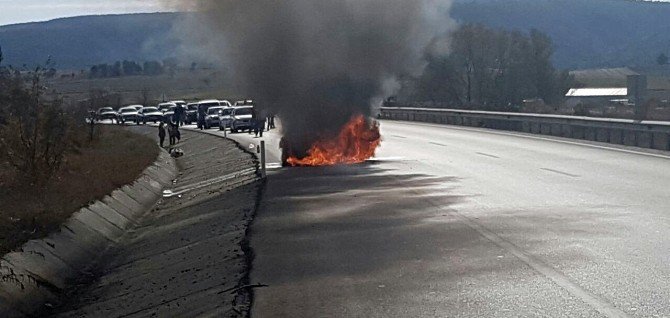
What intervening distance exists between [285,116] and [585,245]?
16855 millimetres

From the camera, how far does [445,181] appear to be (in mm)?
22438

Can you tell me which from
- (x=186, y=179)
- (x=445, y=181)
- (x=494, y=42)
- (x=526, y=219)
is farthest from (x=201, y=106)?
(x=526, y=219)

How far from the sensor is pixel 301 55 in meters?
28.8

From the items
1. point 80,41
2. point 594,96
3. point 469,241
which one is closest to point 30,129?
point 469,241

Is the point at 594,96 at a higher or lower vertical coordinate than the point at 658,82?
lower

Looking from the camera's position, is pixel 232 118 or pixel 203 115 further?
pixel 203 115

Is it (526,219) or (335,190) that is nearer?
(526,219)

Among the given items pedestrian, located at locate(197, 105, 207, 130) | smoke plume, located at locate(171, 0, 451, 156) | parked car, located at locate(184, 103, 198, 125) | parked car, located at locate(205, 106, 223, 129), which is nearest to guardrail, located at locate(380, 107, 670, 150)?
smoke plume, located at locate(171, 0, 451, 156)

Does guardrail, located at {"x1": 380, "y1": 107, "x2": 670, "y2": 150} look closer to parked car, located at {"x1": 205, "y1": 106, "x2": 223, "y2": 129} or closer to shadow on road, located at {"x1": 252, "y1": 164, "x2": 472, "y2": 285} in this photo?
shadow on road, located at {"x1": 252, "y1": 164, "x2": 472, "y2": 285}

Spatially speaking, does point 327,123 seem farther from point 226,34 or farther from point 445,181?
point 445,181

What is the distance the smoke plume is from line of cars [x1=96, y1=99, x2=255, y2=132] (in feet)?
36.3

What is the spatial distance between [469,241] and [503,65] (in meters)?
60.3

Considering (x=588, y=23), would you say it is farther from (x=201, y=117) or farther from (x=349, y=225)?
(x=349, y=225)

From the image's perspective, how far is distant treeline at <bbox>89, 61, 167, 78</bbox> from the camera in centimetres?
14188
